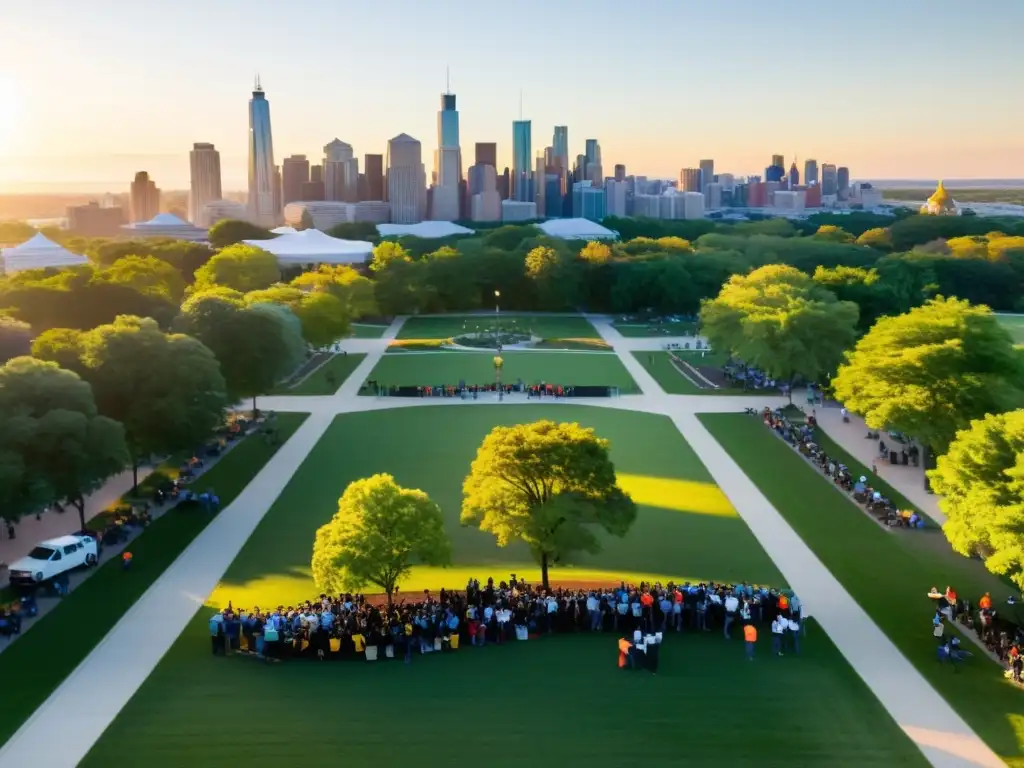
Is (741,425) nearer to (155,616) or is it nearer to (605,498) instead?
(605,498)

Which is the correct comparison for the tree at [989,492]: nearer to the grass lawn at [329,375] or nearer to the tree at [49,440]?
the tree at [49,440]

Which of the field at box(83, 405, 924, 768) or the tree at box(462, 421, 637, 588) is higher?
the tree at box(462, 421, 637, 588)

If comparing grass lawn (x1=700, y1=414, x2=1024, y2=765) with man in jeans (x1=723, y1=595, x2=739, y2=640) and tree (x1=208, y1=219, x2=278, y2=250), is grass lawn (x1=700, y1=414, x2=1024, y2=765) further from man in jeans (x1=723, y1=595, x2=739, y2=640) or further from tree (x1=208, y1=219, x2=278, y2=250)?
tree (x1=208, y1=219, x2=278, y2=250)

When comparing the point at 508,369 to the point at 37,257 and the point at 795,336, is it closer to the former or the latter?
the point at 795,336

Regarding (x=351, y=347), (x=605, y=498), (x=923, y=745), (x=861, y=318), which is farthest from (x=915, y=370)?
(x=351, y=347)

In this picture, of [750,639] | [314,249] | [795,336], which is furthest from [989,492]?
[314,249]

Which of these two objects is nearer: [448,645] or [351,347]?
[448,645]

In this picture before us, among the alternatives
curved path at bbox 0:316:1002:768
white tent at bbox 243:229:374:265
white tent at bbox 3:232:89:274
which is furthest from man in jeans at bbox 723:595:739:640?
white tent at bbox 3:232:89:274

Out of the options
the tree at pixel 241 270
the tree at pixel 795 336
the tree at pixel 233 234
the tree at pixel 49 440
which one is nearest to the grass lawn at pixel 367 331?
the tree at pixel 241 270
